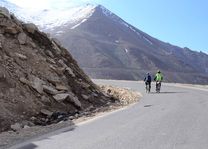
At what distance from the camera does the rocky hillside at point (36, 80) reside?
629 inches

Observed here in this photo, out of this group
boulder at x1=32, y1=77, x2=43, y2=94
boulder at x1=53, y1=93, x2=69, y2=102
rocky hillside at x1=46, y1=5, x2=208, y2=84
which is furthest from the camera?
rocky hillside at x1=46, y1=5, x2=208, y2=84

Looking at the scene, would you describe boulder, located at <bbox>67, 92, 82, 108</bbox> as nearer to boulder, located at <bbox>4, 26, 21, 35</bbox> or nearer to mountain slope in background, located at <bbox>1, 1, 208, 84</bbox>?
boulder, located at <bbox>4, 26, 21, 35</bbox>

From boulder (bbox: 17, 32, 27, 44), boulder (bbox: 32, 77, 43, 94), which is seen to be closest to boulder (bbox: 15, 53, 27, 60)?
boulder (bbox: 17, 32, 27, 44)

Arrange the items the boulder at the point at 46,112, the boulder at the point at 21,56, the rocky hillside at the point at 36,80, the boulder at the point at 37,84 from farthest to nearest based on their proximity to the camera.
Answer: the boulder at the point at 21,56 → the boulder at the point at 37,84 → the boulder at the point at 46,112 → the rocky hillside at the point at 36,80

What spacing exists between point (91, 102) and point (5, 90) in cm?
512

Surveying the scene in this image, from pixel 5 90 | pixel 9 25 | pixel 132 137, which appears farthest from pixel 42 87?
pixel 132 137

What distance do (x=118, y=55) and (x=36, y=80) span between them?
114722 mm

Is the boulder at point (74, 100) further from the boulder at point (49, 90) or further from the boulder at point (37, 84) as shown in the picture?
the boulder at point (37, 84)

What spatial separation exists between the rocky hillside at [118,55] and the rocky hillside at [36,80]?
72.9m

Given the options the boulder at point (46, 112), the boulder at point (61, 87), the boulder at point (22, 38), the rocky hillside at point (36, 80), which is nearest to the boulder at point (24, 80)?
the rocky hillside at point (36, 80)

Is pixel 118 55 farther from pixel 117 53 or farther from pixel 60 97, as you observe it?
pixel 60 97

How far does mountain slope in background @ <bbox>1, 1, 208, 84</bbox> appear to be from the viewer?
108562 millimetres

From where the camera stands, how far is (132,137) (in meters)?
10.9

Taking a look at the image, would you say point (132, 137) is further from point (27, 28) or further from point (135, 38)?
point (135, 38)
